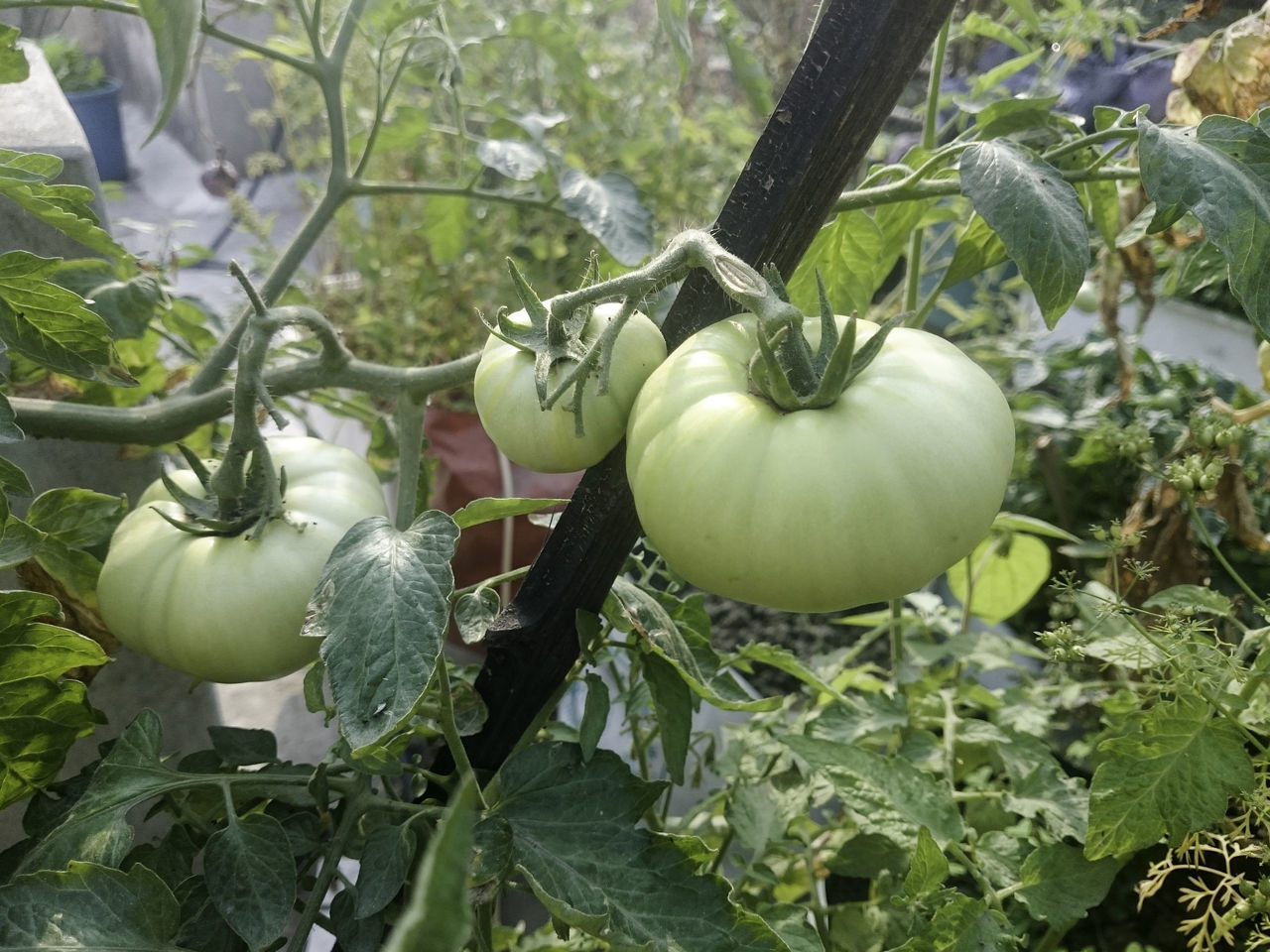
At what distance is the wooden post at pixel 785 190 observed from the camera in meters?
0.37

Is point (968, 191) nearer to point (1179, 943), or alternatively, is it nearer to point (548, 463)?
point (548, 463)

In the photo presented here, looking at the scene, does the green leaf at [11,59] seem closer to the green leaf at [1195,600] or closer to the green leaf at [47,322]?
the green leaf at [47,322]

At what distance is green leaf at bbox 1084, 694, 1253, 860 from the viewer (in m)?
0.43

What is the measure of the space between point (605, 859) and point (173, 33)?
0.36 meters

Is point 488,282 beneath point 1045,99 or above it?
beneath

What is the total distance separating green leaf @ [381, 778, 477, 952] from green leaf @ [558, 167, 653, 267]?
0.53 metres

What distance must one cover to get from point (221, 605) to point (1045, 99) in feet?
1.56

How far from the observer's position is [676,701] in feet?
1.60

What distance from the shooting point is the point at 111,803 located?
455 millimetres

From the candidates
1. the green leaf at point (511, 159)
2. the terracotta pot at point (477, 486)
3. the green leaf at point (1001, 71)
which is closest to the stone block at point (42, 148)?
the green leaf at point (511, 159)

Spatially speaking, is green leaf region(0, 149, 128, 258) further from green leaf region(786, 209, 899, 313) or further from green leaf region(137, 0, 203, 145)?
green leaf region(786, 209, 899, 313)

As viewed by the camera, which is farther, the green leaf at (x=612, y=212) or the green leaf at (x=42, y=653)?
the green leaf at (x=612, y=212)

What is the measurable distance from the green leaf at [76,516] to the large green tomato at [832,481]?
37 cm

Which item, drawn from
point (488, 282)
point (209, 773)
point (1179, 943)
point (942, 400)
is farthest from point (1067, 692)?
point (488, 282)
